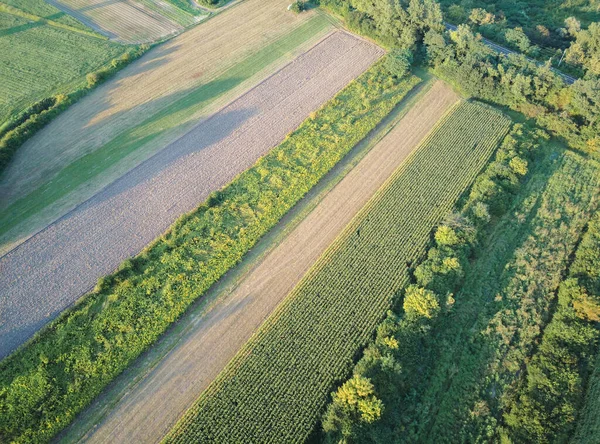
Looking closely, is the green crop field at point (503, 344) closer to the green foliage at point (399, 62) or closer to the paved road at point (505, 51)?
the paved road at point (505, 51)

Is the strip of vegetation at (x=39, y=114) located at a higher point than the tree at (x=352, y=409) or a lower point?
higher

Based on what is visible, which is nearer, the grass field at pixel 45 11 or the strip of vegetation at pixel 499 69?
the strip of vegetation at pixel 499 69

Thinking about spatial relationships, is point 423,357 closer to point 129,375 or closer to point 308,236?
point 308,236

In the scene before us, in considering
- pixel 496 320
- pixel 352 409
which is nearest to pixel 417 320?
pixel 496 320

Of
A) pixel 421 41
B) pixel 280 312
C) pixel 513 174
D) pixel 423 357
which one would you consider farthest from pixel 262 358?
pixel 421 41

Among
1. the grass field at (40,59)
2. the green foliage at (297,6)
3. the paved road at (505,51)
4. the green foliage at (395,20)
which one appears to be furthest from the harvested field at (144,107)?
the paved road at (505,51)

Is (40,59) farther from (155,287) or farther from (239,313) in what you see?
(239,313)

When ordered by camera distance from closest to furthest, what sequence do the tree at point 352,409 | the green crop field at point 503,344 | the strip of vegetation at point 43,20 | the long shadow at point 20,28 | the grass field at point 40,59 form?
the tree at point 352,409 → the green crop field at point 503,344 → the grass field at point 40,59 → the long shadow at point 20,28 → the strip of vegetation at point 43,20
